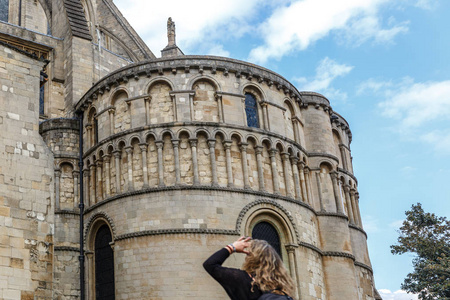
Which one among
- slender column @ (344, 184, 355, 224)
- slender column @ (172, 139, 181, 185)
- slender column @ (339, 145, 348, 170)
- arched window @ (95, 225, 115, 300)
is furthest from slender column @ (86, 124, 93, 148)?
slender column @ (339, 145, 348, 170)

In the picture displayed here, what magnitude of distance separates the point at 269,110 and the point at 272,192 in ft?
11.9

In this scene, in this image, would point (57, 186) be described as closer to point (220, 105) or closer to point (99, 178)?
point (99, 178)

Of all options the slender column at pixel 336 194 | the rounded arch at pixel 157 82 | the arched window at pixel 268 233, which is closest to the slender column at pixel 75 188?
the rounded arch at pixel 157 82

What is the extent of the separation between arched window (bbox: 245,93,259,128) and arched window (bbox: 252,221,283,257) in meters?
4.21

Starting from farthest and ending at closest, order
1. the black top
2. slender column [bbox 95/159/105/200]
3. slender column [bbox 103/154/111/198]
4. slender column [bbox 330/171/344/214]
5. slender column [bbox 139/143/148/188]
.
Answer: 1. slender column [bbox 330/171/344/214]
2. slender column [bbox 95/159/105/200]
3. slender column [bbox 103/154/111/198]
4. slender column [bbox 139/143/148/188]
5. the black top

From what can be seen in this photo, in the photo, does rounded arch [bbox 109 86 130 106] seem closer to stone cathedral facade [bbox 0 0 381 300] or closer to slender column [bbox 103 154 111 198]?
stone cathedral facade [bbox 0 0 381 300]

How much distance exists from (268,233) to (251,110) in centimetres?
522

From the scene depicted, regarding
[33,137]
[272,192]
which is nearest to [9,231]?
[33,137]

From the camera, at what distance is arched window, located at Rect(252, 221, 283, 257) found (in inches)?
916

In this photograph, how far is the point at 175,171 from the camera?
2277cm

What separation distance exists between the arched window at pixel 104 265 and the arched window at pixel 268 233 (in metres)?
5.72

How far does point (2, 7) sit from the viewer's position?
38.9 m

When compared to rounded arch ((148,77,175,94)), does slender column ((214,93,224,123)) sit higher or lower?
lower

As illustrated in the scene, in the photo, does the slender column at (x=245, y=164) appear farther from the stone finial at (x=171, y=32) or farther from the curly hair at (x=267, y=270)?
the curly hair at (x=267, y=270)
